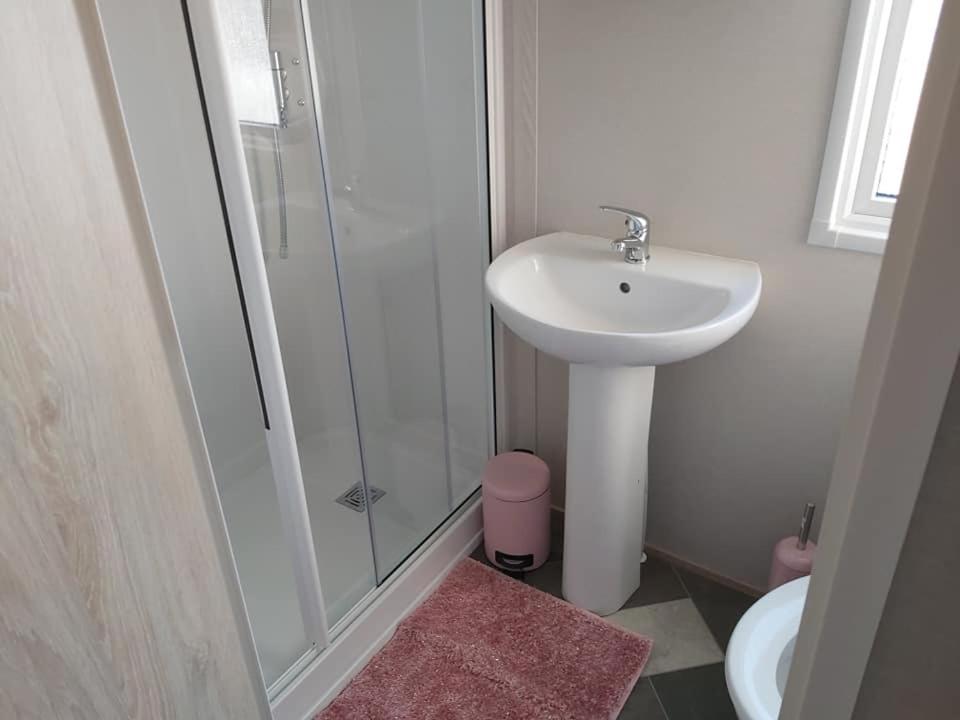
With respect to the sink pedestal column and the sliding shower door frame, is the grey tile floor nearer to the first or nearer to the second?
the sink pedestal column

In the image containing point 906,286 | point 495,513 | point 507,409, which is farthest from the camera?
point 507,409

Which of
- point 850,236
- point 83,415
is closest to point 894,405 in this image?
point 83,415

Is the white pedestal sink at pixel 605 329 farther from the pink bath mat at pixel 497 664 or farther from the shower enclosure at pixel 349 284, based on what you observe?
the shower enclosure at pixel 349 284

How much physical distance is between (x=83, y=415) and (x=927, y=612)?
2.80ft

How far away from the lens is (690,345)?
4.63 ft

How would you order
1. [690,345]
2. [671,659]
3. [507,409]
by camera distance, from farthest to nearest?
1. [507,409]
2. [671,659]
3. [690,345]

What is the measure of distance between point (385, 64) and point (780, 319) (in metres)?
1.09

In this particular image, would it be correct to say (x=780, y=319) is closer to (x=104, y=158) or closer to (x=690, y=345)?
(x=690, y=345)

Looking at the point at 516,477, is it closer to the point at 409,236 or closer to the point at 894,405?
the point at 409,236

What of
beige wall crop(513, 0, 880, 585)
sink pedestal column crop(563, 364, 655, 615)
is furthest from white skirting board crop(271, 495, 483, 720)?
beige wall crop(513, 0, 880, 585)

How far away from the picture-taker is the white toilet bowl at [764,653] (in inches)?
45.3

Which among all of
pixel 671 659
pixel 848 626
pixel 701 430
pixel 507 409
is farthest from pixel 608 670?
pixel 848 626

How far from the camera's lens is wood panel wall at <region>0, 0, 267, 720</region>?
77 cm

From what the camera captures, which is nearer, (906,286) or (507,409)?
(906,286)
